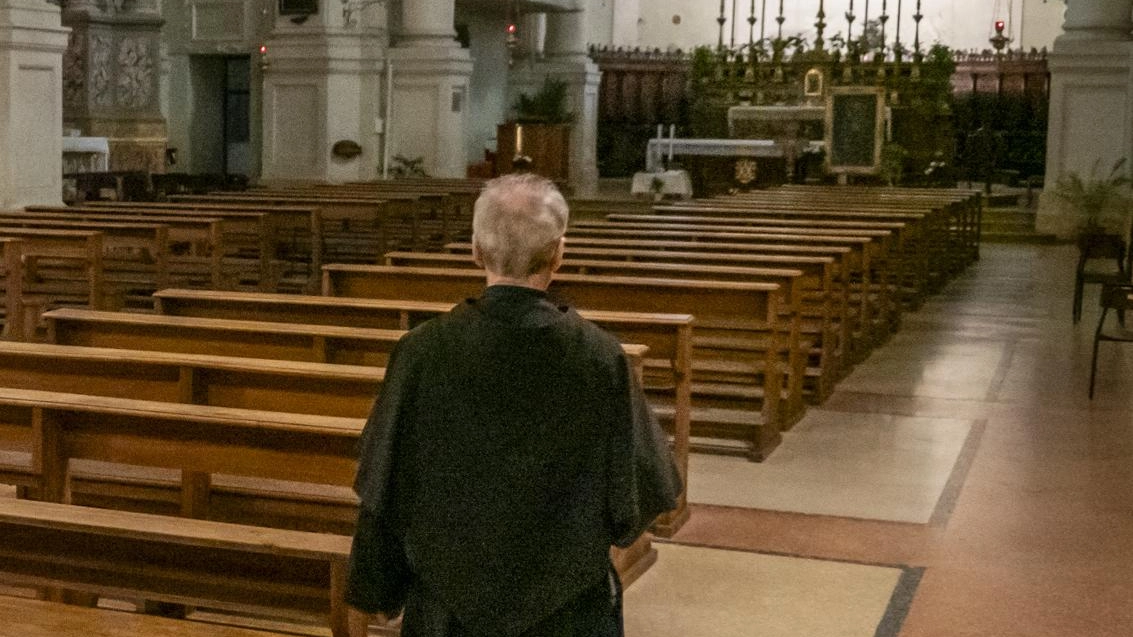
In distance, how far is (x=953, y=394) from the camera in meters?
9.26

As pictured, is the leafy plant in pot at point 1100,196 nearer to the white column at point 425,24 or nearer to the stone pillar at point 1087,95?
the stone pillar at point 1087,95

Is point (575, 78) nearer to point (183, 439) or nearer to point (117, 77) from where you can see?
point (117, 77)

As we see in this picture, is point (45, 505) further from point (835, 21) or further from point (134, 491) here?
point (835, 21)

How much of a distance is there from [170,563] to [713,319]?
13.8 ft

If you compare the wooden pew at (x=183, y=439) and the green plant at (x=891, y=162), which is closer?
the wooden pew at (x=183, y=439)

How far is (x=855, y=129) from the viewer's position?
69.1ft

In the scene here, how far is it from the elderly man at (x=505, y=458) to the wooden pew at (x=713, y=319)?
4528mm

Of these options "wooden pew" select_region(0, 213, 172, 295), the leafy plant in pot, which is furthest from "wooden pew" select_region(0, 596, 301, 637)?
the leafy plant in pot

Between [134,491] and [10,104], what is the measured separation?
30.2 feet

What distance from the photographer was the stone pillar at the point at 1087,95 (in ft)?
64.3

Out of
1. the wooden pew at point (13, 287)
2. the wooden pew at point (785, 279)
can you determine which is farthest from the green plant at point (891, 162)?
the wooden pew at point (13, 287)

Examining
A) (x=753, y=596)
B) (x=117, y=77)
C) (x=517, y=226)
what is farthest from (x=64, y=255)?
(x=117, y=77)

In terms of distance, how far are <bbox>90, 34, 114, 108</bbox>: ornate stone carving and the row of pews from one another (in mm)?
7335

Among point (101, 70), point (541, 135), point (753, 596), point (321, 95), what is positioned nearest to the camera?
point (753, 596)
